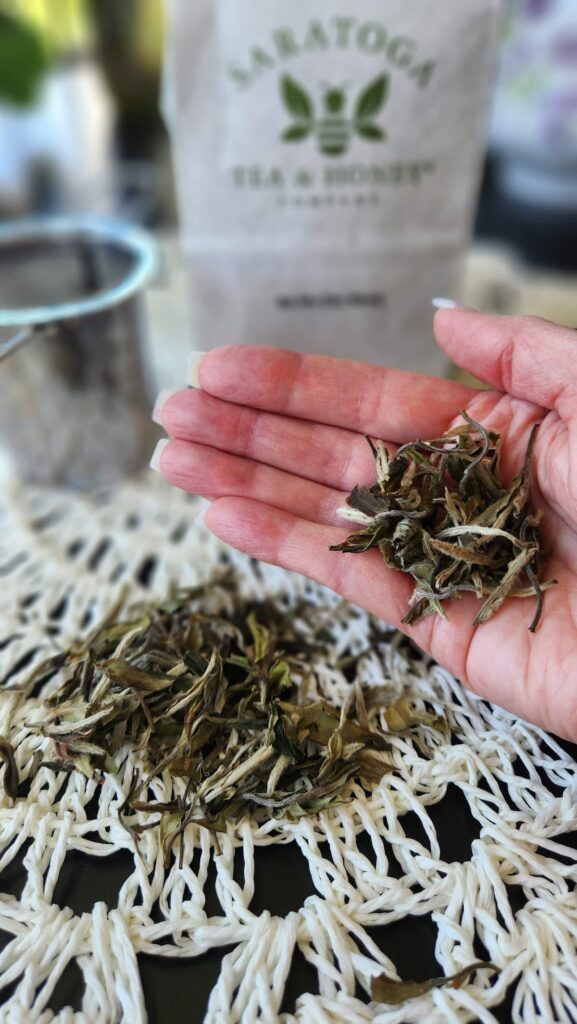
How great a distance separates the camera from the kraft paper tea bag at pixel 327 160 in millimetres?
891

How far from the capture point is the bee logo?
920 mm

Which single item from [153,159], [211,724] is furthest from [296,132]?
[153,159]

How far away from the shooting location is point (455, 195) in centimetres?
100

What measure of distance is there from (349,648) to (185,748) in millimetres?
210

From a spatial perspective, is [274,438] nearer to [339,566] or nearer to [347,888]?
[339,566]

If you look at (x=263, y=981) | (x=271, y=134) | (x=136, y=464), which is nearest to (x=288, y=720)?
(x=263, y=981)

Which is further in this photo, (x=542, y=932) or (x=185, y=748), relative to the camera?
(x=185, y=748)

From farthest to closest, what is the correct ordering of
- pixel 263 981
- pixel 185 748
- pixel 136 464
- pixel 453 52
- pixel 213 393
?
pixel 136 464 < pixel 453 52 < pixel 213 393 < pixel 185 748 < pixel 263 981

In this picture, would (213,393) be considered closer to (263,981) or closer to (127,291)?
(127,291)

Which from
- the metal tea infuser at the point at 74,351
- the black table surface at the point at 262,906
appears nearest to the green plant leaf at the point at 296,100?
the metal tea infuser at the point at 74,351

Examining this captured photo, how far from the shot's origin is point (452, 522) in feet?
2.32

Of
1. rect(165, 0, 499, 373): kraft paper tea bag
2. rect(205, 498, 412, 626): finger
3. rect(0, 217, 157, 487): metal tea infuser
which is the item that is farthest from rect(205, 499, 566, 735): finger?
rect(165, 0, 499, 373): kraft paper tea bag

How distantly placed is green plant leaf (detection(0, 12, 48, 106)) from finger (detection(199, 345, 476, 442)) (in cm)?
117

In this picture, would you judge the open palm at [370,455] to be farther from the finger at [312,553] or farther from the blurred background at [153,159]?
the blurred background at [153,159]
